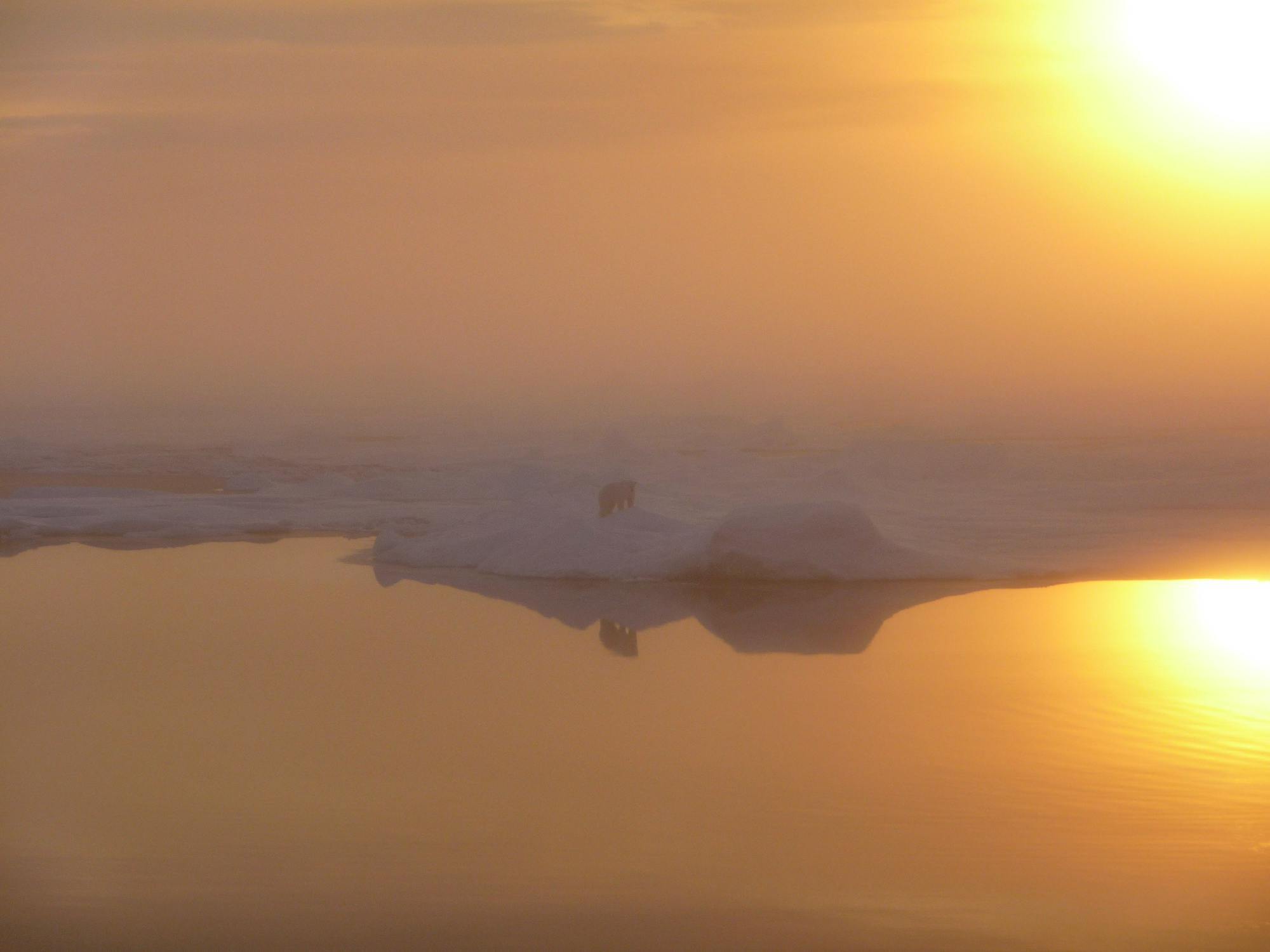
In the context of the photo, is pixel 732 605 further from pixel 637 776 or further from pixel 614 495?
pixel 637 776

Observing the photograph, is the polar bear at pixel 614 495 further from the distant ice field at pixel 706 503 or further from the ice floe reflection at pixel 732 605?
the ice floe reflection at pixel 732 605

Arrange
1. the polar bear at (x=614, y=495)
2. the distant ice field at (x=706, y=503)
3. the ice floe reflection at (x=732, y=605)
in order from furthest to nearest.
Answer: the polar bear at (x=614, y=495) < the distant ice field at (x=706, y=503) < the ice floe reflection at (x=732, y=605)

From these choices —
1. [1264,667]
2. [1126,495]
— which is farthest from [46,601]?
[1126,495]

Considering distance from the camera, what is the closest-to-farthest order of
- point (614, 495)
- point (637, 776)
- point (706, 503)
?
point (637, 776) → point (614, 495) → point (706, 503)

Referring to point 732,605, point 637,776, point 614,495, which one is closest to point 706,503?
point 614,495

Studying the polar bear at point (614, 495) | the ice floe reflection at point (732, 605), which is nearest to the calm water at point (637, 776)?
the ice floe reflection at point (732, 605)

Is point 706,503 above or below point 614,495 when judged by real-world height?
above

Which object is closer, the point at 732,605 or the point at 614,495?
the point at 732,605

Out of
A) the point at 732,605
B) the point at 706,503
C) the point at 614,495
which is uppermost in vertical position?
the point at 706,503
